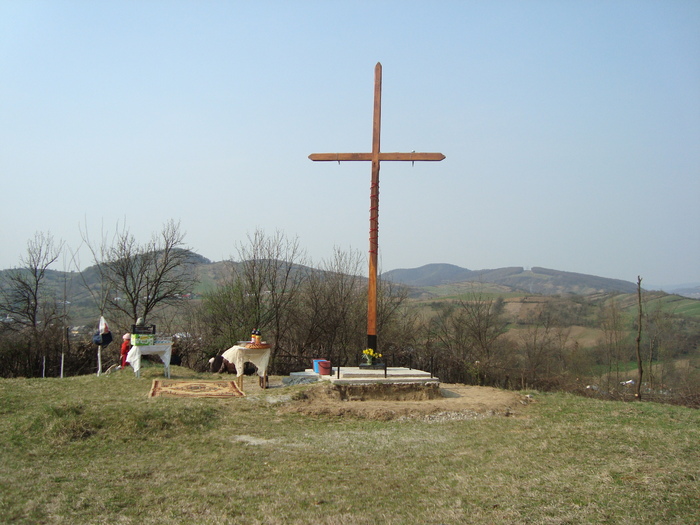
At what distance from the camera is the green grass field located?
16.1 feet

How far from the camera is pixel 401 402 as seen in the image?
1166cm

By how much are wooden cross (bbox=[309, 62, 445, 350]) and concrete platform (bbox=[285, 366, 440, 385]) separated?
1.03 m

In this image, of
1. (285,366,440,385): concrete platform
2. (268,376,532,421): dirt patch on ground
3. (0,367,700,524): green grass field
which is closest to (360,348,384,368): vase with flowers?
(285,366,440,385): concrete platform

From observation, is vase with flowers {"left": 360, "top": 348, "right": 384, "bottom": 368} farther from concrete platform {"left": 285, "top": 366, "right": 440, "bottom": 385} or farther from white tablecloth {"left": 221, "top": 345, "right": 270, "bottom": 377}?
white tablecloth {"left": 221, "top": 345, "right": 270, "bottom": 377}

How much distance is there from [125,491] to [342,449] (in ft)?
10.4

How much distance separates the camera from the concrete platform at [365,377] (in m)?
12.0

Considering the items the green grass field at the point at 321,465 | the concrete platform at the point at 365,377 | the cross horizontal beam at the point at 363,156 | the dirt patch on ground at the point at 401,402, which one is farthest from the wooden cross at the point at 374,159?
the green grass field at the point at 321,465

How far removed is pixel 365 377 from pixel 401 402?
1.10m

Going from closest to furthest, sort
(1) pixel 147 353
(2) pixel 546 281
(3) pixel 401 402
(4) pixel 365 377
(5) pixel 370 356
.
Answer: (3) pixel 401 402, (4) pixel 365 377, (1) pixel 147 353, (5) pixel 370 356, (2) pixel 546 281

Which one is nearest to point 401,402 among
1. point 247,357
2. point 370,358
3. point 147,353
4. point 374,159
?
point 370,358

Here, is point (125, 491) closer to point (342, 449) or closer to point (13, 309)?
point (342, 449)

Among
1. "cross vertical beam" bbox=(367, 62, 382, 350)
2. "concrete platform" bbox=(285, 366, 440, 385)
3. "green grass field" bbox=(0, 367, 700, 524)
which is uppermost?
"cross vertical beam" bbox=(367, 62, 382, 350)

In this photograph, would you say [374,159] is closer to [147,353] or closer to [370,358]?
[370,358]

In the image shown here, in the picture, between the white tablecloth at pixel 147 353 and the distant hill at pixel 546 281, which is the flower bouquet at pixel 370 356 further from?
the distant hill at pixel 546 281
